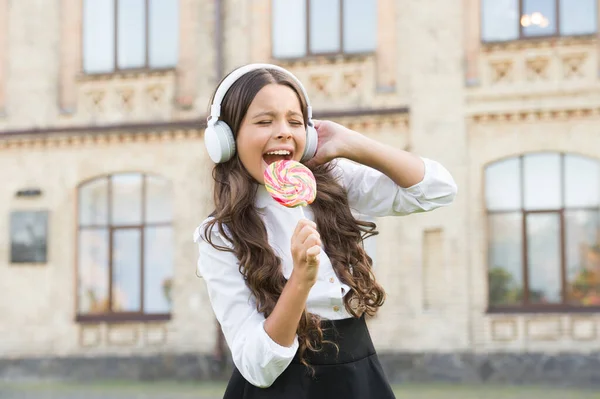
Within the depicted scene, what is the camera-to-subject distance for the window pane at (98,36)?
19203 millimetres

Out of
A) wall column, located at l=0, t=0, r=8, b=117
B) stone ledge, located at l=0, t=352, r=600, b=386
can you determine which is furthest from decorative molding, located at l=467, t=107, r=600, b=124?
wall column, located at l=0, t=0, r=8, b=117

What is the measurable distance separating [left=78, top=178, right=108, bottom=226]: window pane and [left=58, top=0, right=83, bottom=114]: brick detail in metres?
1.38

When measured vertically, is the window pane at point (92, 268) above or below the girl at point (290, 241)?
below

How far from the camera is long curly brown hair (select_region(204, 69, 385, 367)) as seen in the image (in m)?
3.00

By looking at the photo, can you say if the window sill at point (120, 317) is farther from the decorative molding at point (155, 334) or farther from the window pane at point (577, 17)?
the window pane at point (577, 17)

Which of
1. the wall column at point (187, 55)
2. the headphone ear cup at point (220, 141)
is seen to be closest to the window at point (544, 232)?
the wall column at point (187, 55)

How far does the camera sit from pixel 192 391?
1638 cm

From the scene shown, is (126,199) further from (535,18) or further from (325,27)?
(535,18)

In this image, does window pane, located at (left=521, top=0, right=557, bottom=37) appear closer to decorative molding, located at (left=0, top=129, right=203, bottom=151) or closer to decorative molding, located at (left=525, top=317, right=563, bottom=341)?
decorative molding, located at (left=525, top=317, right=563, bottom=341)

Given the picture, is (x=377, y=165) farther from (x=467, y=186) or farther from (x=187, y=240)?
(x=187, y=240)

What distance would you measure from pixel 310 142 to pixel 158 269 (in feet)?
51.8

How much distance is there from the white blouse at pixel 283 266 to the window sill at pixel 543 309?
13588mm

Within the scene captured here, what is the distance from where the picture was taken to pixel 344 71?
698 inches

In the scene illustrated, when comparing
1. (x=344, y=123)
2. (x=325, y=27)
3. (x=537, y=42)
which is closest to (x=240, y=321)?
(x=537, y=42)
